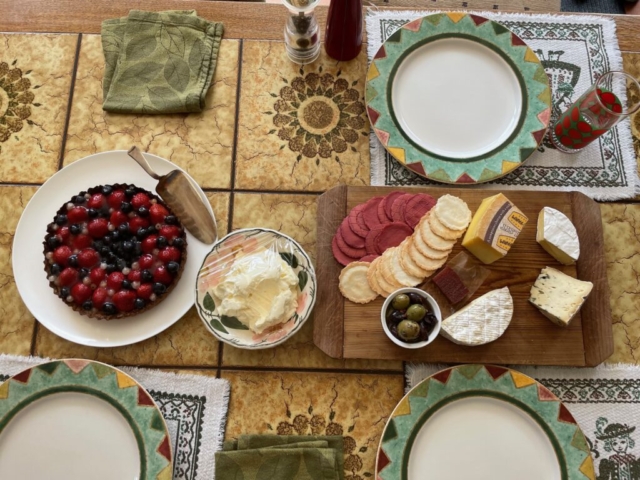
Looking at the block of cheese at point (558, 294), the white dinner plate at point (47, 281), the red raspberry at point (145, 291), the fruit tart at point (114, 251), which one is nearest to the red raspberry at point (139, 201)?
the fruit tart at point (114, 251)

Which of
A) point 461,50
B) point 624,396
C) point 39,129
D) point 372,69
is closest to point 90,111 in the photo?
point 39,129

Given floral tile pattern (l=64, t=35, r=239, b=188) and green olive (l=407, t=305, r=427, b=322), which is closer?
green olive (l=407, t=305, r=427, b=322)

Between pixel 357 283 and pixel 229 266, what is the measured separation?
348 mm

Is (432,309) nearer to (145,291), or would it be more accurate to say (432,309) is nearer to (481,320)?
(481,320)

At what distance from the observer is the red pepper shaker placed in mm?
1479

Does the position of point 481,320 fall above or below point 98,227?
below

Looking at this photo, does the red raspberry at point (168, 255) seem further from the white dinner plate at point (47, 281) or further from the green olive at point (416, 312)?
the green olive at point (416, 312)

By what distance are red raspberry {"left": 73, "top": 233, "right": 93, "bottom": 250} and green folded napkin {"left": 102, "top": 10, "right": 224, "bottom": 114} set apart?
17.5 inches

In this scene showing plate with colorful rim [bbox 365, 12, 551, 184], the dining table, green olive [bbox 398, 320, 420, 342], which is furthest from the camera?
plate with colorful rim [bbox 365, 12, 551, 184]

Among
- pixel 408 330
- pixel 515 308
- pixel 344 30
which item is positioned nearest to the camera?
pixel 408 330

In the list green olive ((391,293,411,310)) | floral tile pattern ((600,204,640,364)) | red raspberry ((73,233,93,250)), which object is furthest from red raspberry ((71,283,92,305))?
floral tile pattern ((600,204,640,364))

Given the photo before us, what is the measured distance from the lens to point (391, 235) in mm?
1429

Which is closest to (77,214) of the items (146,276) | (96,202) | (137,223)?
(96,202)

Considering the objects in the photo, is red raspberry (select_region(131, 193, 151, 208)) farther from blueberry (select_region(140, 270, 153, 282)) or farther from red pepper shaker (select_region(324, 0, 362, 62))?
red pepper shaker (select_region(324, 0, 362, 62))
